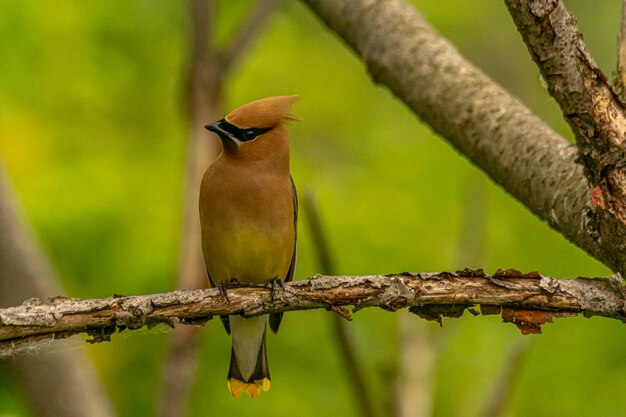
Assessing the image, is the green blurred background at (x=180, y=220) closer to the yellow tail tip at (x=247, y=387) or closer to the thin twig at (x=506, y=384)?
the yellow tail tip at (x=247, y=387)

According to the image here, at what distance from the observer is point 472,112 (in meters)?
4.41

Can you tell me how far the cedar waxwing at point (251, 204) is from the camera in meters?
5.20

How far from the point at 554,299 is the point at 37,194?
3686mm

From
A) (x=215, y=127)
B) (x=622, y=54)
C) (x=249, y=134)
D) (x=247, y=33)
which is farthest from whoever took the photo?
(x=249, y=134)

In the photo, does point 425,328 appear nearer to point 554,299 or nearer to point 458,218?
point 458,218

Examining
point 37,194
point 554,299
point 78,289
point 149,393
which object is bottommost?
point 149,393

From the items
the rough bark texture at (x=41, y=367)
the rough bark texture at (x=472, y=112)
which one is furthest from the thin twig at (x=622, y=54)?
the rough bark texture at (x=41, y=367)

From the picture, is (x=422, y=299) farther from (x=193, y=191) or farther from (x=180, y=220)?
(x=180, y=220)

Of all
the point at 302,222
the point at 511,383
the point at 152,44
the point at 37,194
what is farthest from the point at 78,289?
the point at 511,383

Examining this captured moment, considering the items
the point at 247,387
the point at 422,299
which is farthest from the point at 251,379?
the point at 422,299

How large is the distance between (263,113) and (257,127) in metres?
0.09

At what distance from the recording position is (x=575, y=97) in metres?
3.34

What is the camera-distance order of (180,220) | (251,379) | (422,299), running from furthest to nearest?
(180,220), (251,379), (422,299)

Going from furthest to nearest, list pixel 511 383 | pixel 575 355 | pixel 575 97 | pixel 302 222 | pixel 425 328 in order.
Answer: pixel 302 222 < pixel 575 355 < pixel 425 328 < pixel 511 383 < pixel 575 97
